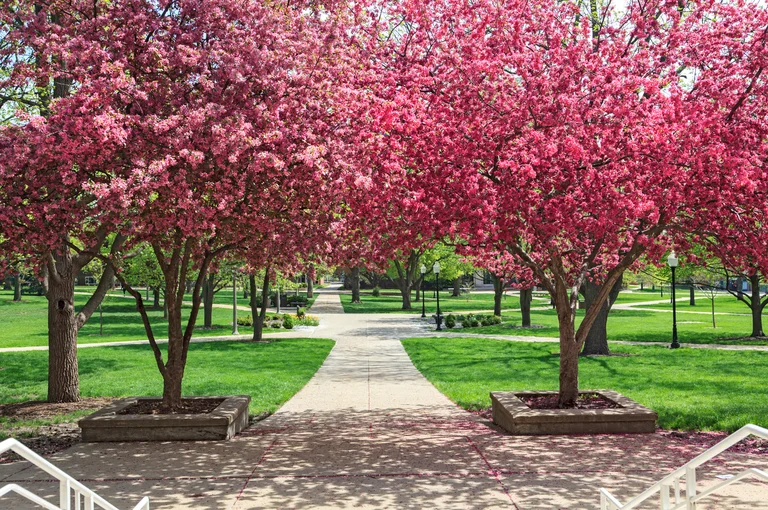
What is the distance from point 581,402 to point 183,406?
611cm

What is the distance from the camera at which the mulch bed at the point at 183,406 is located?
9945 millimetres

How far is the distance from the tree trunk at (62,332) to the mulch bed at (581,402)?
27.5ft

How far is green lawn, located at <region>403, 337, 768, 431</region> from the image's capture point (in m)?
11.5

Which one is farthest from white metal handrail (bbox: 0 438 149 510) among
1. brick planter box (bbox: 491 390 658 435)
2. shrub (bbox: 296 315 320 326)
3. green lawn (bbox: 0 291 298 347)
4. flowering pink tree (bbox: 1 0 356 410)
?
shrub (bbox: 296 315 320 326)

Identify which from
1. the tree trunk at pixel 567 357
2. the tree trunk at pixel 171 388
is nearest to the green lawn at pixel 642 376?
the tree trunk at pixel 567 357

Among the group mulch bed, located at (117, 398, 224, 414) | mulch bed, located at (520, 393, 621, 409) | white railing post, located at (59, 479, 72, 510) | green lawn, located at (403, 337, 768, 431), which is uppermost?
white railing post, located at (59, 479, 72, 510)

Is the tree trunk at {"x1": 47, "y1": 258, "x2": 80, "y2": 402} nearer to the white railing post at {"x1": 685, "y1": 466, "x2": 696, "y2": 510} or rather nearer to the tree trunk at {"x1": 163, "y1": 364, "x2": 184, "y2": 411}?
the tree trunk at {"x1": 163, "y1": 364, "x2": 184, "y2": 411}

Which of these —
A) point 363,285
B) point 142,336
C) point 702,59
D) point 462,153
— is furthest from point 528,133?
point 363,285

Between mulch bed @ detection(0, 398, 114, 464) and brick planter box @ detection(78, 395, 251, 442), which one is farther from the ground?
brick planter box @ detection(78, 395, 251, 442)

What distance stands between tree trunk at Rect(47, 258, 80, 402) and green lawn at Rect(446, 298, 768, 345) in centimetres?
1838

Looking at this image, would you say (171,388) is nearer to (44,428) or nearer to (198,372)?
(44,428)

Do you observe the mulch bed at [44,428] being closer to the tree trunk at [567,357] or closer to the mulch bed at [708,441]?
the tree trunk at [567,357]

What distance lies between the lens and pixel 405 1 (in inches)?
383

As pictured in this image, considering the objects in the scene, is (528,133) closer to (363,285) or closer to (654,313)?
(654,313)
